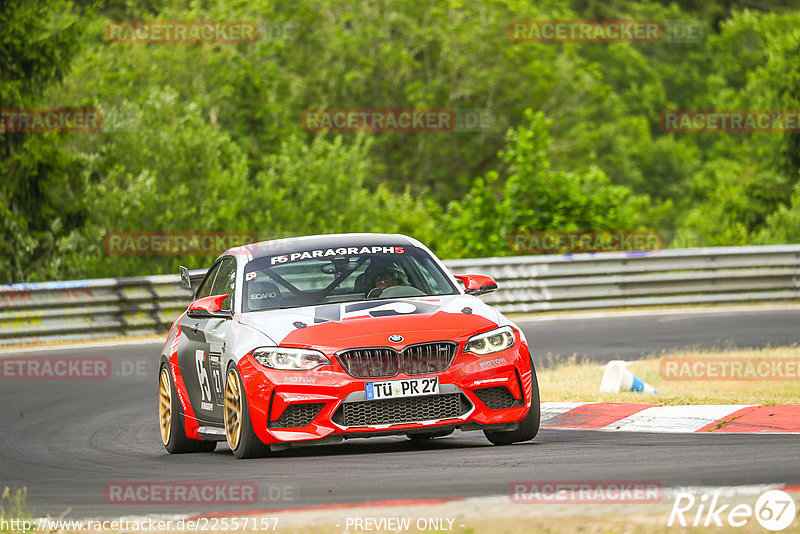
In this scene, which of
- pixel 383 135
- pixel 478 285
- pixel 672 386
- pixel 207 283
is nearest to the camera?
pixel 478 285

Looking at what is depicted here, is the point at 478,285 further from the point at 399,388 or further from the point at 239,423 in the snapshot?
Answer: the point at 239,423

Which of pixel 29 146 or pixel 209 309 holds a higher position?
pixel 209 309

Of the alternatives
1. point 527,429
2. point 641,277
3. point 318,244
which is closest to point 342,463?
point 527,429

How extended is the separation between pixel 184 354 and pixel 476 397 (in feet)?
8.28

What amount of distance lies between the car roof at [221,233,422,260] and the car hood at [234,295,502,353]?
33.0 inches

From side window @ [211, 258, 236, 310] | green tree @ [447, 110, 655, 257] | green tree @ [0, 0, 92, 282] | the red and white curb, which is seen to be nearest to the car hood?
side window @ [211, 258, 236, 310]

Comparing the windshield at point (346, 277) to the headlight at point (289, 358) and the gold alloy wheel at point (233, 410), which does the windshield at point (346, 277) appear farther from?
the headlight at point (289, 358)

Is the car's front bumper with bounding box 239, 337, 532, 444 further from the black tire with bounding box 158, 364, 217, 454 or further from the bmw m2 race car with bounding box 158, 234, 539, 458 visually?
the black tire with bounding box 158, 364, 217, 454

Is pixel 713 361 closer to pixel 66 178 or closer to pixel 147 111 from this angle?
pixel 66 178

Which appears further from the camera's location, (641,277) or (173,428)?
(641,277)

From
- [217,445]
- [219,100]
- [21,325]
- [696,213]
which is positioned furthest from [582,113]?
[217,445]

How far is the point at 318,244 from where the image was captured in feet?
31.2

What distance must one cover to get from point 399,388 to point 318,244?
1.88 m

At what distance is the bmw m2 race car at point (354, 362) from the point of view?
796cm
